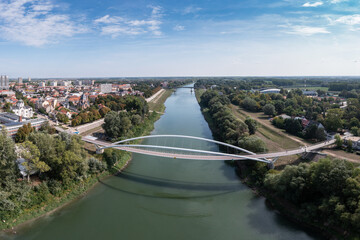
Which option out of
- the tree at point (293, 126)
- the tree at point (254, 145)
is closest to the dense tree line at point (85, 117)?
the tree at point (254, 145)

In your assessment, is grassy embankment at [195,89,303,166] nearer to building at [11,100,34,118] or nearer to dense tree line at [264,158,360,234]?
dense tree line at [264,158,360,234]

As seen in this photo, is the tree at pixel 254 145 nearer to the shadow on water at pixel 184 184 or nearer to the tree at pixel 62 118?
the shadow on water at pixel 184 184

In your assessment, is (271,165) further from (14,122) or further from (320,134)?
(14,122)

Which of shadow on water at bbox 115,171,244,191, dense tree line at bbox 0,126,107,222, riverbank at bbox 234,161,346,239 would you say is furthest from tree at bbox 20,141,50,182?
riverbank at bbox 234,161,346,239

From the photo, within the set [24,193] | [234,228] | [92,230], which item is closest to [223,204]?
[234,228]

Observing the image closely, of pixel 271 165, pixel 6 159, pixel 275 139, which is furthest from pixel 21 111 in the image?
pixel 275 139
